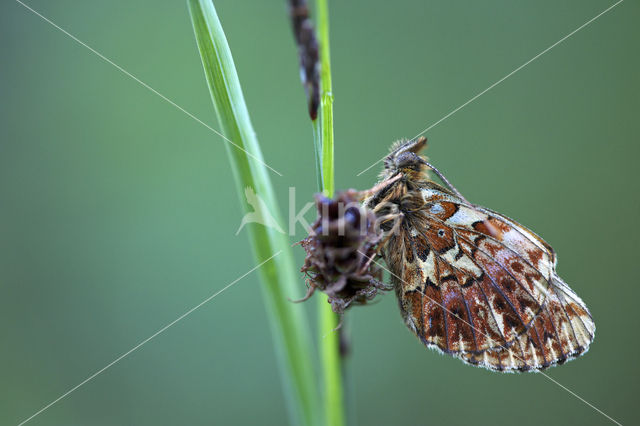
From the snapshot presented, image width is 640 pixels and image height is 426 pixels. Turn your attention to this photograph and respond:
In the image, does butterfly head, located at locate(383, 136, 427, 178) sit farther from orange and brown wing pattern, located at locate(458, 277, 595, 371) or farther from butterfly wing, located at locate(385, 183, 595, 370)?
orange and brown wing pattern, located at locate(458, 277, 595, 371)

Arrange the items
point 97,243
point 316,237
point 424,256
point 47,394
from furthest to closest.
A: 1. point 97,243
2. point 47,394
3. point 424,256
4. point 316,237

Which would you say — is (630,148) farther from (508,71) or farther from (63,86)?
(63,86)

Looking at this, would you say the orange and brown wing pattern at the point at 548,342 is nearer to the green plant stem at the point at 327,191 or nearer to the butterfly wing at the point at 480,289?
the butterfly wing at the point at 480,289

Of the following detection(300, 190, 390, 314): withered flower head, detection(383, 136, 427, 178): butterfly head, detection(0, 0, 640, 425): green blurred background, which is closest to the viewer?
detection(300, 190, 390, 314): withered flower head

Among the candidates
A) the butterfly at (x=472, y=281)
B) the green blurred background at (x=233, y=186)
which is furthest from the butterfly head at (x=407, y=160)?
the green blurred background at (x=233, y=186)

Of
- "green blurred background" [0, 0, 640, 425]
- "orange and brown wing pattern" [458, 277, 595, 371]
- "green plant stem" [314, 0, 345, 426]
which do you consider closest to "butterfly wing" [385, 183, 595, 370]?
"orange and brown wing pattern" [458, 277, 595, 371]

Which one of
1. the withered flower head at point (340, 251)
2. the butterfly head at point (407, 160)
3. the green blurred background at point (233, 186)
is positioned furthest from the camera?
the green blurred background at point (233, 186)

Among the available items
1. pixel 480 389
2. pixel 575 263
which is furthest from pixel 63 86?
pixel 575 263
